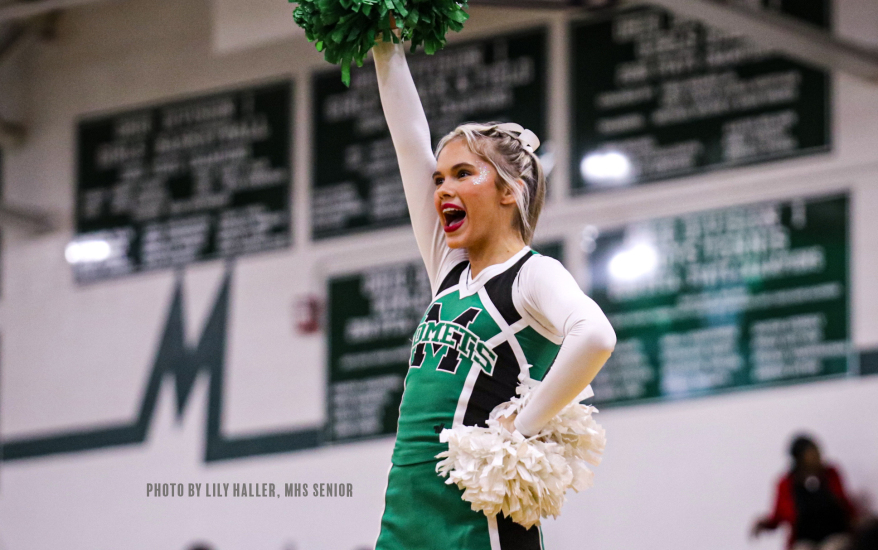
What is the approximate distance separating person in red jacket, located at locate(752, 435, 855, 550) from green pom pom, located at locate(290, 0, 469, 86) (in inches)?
174

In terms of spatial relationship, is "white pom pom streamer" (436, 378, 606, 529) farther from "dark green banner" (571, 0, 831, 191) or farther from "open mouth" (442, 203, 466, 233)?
"dark green banner" (571, 0, 831, 191)

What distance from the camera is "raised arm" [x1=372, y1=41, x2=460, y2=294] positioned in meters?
2.88

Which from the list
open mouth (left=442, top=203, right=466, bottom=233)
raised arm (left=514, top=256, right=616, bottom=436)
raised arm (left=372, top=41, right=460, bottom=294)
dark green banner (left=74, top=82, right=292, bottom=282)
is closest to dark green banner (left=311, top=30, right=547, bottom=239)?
dark green banner (left=74, top=82, right=292, bottom=282)

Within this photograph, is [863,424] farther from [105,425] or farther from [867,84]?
[105,425]

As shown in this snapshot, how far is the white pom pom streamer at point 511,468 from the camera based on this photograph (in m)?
2.45

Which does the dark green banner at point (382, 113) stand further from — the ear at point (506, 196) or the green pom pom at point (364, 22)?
the ear at point (506, 196)

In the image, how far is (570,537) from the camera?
7.31 meters

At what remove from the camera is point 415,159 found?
2881mm

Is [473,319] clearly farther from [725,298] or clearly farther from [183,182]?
[183,182]

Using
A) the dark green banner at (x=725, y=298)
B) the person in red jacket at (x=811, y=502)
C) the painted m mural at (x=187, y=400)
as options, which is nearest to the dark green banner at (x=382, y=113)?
the painted m mural at (x=187, y=400)

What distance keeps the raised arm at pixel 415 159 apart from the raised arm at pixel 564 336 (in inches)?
13.6

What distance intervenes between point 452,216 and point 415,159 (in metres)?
0.18

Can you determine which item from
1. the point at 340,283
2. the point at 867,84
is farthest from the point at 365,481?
the point at 867,84

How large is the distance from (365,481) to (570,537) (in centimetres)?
151
